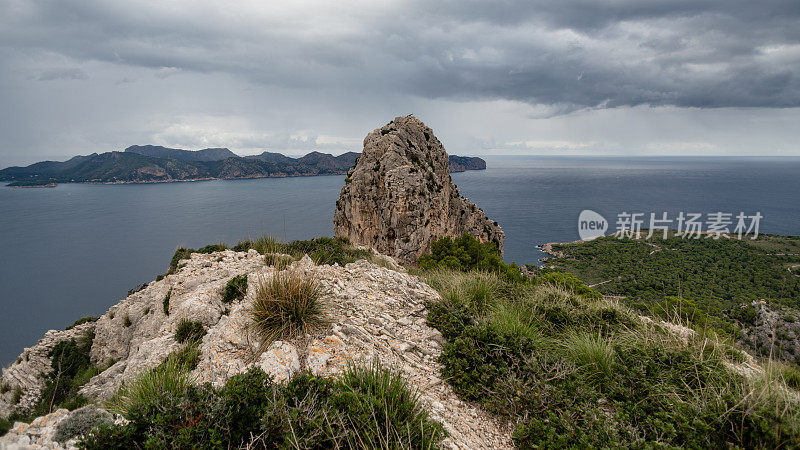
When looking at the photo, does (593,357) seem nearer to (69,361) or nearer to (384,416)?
(384,416)

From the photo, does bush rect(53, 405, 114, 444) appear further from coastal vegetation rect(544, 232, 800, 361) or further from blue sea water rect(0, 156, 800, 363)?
coastal vegetation rect(544, 232, 800, 361)

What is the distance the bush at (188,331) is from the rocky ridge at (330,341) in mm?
148

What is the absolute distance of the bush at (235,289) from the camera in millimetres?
8227

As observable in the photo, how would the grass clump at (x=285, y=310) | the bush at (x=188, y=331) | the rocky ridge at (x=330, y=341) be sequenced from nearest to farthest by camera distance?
the rocky ridge at (x=330, y=341)
the grass clump at (x=285, y=310)
the bush at (x=188, y=331)

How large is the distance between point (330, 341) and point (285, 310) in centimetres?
101

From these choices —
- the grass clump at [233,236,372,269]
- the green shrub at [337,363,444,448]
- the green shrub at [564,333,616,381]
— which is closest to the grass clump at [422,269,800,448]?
the green shrub at [564,333,616,381]

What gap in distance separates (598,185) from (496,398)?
227154 mm

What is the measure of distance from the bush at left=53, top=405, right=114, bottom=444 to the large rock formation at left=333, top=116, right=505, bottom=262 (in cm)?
2689

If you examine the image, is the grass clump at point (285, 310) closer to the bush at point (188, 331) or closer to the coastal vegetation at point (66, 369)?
the bush at point (188, 331)

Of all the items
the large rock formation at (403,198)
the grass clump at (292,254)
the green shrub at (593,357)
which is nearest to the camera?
the green shrub at (593,357)

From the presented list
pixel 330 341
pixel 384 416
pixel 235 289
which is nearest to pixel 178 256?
pixel 235 289

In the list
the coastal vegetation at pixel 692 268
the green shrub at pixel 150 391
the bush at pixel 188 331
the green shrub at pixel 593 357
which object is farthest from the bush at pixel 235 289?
the coastal vegetation at pixel 692 268

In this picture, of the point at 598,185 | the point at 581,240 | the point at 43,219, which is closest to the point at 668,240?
the point at 581,240

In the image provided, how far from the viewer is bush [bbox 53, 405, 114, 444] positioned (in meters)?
3.38
